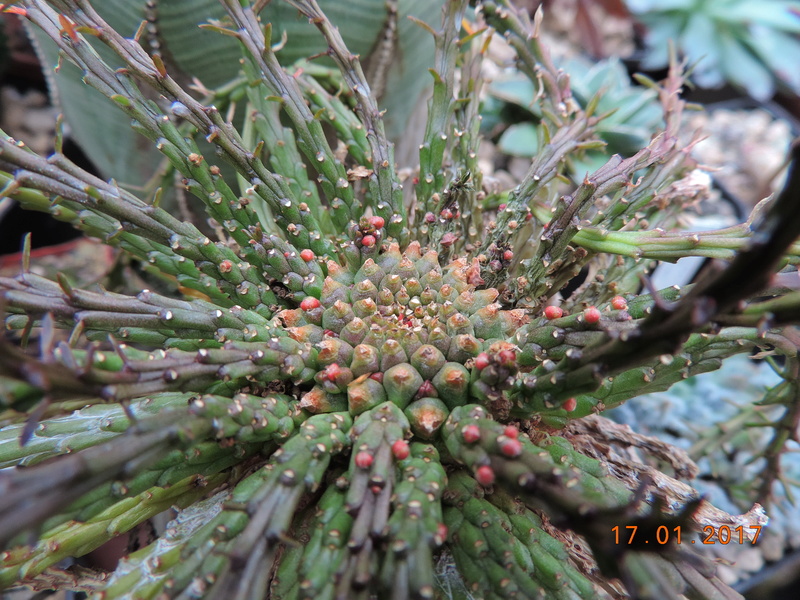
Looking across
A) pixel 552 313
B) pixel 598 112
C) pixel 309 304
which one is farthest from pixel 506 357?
pixel 598 112

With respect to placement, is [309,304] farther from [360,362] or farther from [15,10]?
[15,10]

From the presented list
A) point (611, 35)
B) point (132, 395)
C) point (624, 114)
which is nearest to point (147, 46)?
point (132, 395)

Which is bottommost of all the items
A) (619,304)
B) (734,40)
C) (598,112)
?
(619,304)

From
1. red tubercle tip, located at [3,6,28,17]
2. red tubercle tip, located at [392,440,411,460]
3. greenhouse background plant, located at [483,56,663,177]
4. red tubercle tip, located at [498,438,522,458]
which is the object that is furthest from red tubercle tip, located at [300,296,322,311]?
greenhouse background plant, located at [483,56,663,177]

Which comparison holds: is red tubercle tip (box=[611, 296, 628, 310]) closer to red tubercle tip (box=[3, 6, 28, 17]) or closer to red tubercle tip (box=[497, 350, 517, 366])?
red tubercle tip (box=[497, 350, 517, 366])

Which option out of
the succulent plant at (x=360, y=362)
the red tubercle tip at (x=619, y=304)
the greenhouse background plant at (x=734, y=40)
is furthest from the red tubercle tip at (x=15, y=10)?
the greenhouse background plant at (x=734, y=40)

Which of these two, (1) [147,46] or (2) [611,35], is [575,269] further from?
(2) [611,35]
